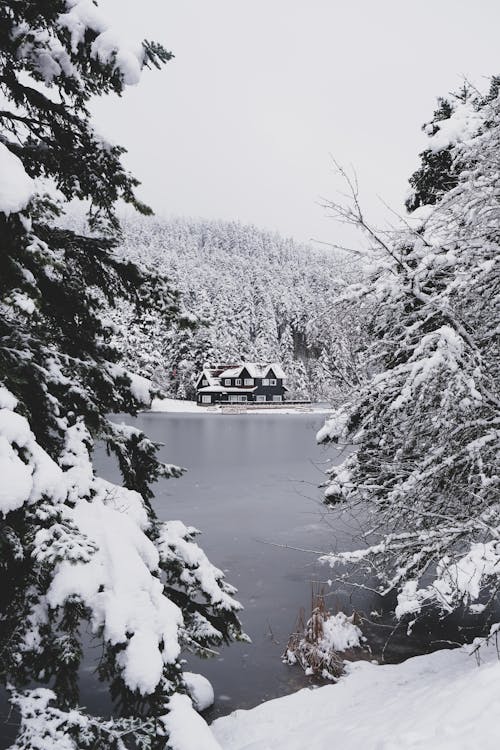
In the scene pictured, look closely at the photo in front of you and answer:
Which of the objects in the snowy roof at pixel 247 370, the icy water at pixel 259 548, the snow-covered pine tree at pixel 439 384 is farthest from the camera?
the snowy roof at pixel 247 370

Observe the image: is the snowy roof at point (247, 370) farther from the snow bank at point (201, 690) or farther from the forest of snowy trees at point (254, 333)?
the snow bank at point (201, 690)

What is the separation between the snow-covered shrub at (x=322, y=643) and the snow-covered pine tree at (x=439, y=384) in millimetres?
3006

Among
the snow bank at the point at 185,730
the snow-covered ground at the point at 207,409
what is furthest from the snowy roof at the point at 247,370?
the snow bank at the point at 185,730

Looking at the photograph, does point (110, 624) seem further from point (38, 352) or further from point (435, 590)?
point (435, 590)

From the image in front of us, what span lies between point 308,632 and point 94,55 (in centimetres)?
922

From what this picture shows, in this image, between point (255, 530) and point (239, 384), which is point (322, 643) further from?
point (239, 384)

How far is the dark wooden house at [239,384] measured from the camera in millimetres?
72875

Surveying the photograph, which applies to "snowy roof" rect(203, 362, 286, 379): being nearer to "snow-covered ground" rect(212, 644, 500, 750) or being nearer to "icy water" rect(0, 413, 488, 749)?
"icy water" rect(0, 413, 488, 749)

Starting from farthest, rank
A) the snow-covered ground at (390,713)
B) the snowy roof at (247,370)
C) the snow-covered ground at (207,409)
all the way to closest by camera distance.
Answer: the snowy roof at (247,370) → the snow-covered ground at (207,409) → the snow-covered ground at (390,713)

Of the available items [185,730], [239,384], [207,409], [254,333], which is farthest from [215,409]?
[185,730]

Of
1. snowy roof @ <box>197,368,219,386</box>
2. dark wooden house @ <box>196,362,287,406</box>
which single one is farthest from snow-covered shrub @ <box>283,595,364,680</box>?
dark wooden house @ <box>196,362,287,406</box>

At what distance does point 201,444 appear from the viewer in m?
40.6

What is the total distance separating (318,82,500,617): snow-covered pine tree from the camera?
589cm

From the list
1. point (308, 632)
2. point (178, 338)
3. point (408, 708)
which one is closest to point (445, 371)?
point (408, 708)
